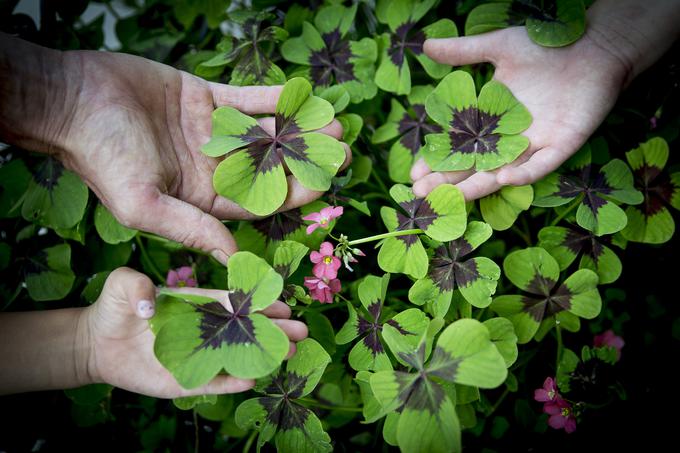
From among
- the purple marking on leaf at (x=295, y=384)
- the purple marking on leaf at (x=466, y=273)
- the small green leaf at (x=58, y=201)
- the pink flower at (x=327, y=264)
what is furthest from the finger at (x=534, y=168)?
the small green leaf at (x=58, y=201)

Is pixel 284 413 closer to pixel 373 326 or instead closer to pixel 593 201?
pixel 373 326

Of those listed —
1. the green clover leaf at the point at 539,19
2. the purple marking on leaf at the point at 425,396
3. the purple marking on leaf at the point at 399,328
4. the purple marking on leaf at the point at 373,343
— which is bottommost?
the purple marking on leaf at the point at 373,343

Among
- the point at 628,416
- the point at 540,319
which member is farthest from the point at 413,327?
the point at 628,416

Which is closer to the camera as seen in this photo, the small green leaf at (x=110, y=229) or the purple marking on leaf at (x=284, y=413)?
the purple marking on leaf at (x=284, y=413)

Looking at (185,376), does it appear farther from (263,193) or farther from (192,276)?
(192,276)

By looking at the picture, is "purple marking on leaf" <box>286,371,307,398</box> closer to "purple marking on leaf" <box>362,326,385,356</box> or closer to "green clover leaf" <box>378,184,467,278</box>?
"purple marking on leaf" <box>362,326,385,356</box>

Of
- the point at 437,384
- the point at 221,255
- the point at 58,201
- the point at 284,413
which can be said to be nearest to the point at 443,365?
the point at 437,384

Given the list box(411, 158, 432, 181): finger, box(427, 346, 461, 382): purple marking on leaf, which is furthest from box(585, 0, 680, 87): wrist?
box(427, 346, 461, 382): purple marking on leaf

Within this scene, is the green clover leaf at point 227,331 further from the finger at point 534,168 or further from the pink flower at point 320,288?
the finger at point 534,168
